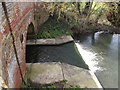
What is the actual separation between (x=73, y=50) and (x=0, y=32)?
5.57m

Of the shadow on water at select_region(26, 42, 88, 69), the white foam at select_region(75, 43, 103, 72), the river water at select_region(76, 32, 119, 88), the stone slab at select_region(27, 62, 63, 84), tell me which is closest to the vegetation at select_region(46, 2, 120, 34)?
the river water at select_region(76, 32, 119, 88)

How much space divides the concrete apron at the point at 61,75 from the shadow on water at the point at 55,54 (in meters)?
0.73

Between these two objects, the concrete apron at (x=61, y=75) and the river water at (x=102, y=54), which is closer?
the concrete apron at (x=61, y=75)

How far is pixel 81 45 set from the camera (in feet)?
29.7

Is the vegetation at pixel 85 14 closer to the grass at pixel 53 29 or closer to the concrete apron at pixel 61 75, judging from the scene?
the grass at pixel 53 29

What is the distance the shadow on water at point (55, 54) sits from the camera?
7047mm

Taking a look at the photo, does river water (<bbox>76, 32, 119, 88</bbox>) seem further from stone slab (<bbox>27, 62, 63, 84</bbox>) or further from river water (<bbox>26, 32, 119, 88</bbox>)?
stone slab (<bbox>27, 62, 63, 84</bbox>)

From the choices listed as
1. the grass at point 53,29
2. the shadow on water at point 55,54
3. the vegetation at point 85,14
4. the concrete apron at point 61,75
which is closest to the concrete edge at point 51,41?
the shadow on water at point 55,54

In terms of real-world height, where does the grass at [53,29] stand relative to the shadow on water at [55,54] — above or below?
above

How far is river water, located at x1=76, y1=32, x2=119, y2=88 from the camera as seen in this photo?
20.3ft

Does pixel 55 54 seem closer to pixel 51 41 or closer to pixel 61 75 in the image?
pixel 51 41

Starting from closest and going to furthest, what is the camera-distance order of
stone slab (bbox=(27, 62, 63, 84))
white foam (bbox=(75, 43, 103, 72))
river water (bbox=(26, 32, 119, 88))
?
stone slab (bbox=(27, 62, 63, 84)) < river water (bbox=(26, 32, 119, 88)) < white foam (bbox=(75, 43, 103, 72))

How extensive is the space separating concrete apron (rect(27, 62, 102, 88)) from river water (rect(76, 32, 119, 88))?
2.17 ft

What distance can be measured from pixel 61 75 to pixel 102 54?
3.19 meters
